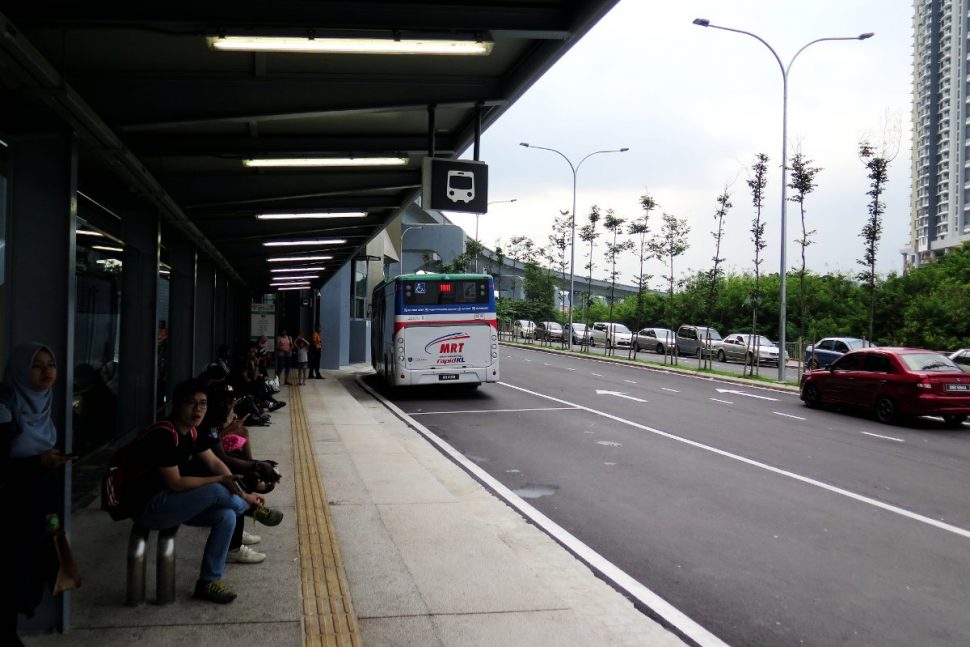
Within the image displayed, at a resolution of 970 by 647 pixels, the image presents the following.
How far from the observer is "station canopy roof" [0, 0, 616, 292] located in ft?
16.1

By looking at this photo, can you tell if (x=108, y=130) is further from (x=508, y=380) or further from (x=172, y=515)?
(x=508, y=380)

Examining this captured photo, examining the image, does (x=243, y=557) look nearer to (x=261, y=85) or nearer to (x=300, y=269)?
(x=261, y=85)

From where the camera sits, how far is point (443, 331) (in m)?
20.8

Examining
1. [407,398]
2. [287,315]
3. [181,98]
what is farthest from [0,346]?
[287,315]

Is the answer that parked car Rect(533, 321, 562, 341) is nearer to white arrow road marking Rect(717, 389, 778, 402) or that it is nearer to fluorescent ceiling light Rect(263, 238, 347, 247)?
white arrow road marking Rect(717, 389, 778, 402)

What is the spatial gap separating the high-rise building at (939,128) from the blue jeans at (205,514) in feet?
361

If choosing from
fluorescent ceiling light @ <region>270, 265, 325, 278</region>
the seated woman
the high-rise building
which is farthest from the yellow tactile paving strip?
the high-rise building

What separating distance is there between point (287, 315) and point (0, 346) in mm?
35417

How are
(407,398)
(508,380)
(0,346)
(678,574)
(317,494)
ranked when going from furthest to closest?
1. (508,380)
2. (407,398)
3. (317,494)
4. (678,574)
5. (0,346)

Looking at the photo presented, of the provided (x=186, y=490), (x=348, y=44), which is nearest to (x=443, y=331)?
(x=348, y=44)

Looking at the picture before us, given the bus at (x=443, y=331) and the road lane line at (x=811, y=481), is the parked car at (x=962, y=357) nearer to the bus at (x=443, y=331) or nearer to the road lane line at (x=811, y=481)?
the road lane line at (x=811, y=481)

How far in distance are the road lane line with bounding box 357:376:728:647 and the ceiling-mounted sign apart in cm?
316

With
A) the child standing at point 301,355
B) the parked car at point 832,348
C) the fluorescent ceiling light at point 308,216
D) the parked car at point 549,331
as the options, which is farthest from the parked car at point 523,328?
the fluorescent ceiling light at point 308,216

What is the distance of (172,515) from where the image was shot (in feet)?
16.8
